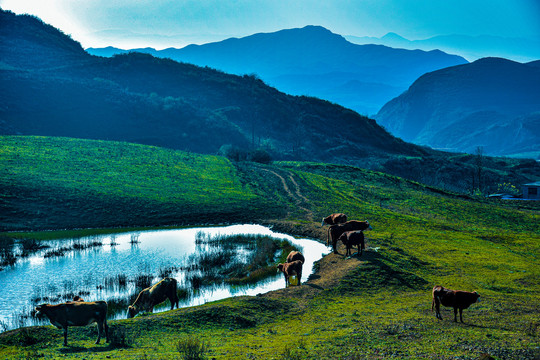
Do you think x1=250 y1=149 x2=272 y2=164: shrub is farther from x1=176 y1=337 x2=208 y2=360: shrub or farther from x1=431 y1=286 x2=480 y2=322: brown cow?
x1=176 y1=337 x2=208 y2=360: shrub

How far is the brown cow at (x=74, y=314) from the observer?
59.6 ft

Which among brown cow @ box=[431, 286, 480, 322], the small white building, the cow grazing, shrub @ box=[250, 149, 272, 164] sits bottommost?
the small white building

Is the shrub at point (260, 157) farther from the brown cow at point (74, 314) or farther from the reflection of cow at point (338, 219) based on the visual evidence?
the brown cow at point (74, 314)

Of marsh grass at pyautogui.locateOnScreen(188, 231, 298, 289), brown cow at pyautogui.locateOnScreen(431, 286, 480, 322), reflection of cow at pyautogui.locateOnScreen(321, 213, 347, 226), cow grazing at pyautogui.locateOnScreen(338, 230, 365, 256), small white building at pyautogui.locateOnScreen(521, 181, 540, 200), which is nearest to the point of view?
brown cow at pyautogui.locateOnScreen(431, 286, 480, 322)

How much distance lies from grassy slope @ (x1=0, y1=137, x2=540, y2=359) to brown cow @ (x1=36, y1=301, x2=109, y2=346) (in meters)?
0.88

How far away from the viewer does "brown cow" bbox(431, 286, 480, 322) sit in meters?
20.0

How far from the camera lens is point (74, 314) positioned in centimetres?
1830

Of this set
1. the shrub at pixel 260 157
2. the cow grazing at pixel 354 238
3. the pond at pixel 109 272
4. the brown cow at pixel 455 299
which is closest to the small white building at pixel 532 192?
the shrub at pixel 260 157

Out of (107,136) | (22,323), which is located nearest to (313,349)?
(22,323)

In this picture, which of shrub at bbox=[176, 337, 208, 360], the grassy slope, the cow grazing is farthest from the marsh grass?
shrub at bbox=[176, 337, 208, 360]

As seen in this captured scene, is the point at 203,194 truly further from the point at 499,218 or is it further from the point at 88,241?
the point at 499,218

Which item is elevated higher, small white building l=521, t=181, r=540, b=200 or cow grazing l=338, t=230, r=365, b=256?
cow grazing l=338, t=230, r=365, b=256

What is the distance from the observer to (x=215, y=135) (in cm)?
17262

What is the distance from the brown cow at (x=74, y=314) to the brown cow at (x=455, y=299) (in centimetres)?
1541
